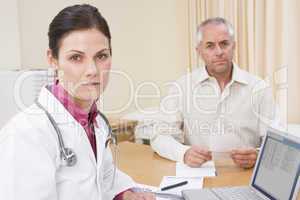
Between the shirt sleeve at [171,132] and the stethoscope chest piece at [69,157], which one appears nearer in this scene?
the stethoscope chest piece at [69,157]

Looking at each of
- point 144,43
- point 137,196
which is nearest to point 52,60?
point 137,196

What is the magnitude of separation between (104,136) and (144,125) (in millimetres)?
1372

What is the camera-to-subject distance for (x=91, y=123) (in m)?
1.17

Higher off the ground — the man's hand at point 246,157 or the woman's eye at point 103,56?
the woman's eye at point 103,56

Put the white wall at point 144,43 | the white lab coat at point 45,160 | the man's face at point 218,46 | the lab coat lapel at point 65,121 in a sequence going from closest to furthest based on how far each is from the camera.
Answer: the white lab coat at point 45,160, the lab coat lapel at point 65,121, the man's face at point 218,46, the white wall at point 144,43

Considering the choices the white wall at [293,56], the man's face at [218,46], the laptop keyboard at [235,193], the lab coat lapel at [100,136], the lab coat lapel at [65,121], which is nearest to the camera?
the lab coat lapel at [65,121]

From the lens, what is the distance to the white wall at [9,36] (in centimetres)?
232

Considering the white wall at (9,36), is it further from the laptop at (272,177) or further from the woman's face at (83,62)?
the laptop at (272,177)

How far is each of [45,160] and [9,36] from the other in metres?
1.74

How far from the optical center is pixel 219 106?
1.98 meters

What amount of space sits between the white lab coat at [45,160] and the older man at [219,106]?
2.68 feet

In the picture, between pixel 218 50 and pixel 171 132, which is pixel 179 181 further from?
pixel 218 50

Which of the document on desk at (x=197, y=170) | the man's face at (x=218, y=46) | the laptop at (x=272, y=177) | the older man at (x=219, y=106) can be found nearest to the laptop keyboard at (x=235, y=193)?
the laptop at (x=272, y=177)


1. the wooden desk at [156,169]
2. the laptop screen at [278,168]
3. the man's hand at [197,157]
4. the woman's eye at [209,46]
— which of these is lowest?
the wooden desk at [156,169]
